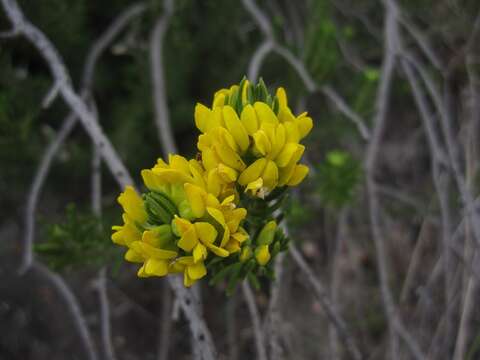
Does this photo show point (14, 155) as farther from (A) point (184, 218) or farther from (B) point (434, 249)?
(B) point (434, 249)

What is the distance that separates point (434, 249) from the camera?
2.84 m

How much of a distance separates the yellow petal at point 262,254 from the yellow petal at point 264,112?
10.3 inches

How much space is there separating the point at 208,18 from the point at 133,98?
66 cm

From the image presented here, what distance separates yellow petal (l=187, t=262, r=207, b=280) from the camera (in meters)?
0.92

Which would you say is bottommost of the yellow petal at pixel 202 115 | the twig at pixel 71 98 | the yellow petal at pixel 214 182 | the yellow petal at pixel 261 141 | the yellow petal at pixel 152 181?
the yellow petal at pixel 214 182

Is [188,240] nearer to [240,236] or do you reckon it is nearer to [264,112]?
[240,236]

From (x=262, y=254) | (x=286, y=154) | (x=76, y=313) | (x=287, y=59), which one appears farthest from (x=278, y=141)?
(x=287, y=59)

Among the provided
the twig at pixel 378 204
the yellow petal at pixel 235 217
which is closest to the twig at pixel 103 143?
the yellow petal at pixel 235 217

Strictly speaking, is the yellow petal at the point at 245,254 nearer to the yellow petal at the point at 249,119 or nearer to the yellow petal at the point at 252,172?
the yellow petal at the point at 252,172

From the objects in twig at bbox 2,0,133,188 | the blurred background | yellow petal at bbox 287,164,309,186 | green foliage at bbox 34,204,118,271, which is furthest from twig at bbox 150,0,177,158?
yellow petal at bbox 287,164,309,186

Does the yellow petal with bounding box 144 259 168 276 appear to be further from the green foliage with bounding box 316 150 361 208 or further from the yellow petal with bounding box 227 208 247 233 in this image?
the green foliage with bounding box 316 150 361 208

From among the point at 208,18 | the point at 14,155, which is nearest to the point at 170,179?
the point at 14,155

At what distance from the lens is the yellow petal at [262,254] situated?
1.00 meters

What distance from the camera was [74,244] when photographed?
151 centimetres
